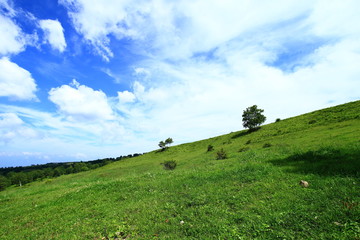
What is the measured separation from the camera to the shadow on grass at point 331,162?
10.6m

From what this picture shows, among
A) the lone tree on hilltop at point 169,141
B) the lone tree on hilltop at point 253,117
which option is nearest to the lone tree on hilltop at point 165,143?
the lone tree on hilltop at point 169,141

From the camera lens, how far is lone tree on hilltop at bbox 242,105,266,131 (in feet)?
227

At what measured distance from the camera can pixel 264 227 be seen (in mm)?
6969

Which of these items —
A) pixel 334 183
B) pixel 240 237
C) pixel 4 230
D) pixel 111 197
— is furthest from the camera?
pixel 111 197

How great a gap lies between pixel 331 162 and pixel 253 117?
6078 cm

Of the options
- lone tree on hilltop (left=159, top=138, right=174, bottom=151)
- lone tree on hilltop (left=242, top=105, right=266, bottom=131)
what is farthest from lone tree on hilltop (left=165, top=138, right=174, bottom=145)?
lone tree on hilltop (left=242, top=105, right=266, bottom=131)

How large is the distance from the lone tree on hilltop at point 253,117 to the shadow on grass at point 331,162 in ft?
182

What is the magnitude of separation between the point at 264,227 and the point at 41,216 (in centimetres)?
1431

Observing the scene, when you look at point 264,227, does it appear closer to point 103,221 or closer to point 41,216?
point 103,221

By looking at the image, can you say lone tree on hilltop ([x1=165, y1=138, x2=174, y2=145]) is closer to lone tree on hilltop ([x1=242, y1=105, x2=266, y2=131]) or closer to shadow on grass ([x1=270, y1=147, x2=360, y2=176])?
lone tree on hilltop ([x1=242, y1=105, x2=266, y2=131])

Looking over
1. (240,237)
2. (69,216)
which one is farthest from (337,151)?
(69,216)

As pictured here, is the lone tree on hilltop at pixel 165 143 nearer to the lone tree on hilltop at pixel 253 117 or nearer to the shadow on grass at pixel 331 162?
the lone tree on hilltop at pixel 253 117

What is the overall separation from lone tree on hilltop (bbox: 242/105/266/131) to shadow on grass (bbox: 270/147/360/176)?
55.6m

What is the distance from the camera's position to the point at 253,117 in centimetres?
7038
